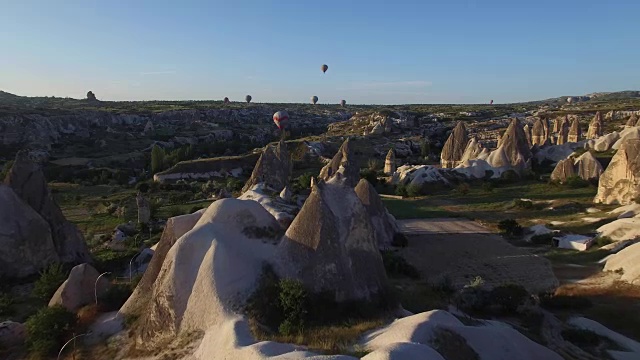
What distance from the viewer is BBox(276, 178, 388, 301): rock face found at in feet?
42.4

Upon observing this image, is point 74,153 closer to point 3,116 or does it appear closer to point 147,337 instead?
point 3,116

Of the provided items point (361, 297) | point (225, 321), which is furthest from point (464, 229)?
point (225, 321)

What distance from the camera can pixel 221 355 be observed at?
9.73 meters

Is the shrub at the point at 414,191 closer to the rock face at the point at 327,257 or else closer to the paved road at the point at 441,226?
the paved road at the point at 441,226

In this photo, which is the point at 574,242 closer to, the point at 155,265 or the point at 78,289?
the point at 155,265

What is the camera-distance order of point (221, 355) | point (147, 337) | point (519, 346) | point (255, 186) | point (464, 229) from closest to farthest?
point (221, 355) → point (519, 346) → point (147, 337) → point (464, 229) → point (255, 186)

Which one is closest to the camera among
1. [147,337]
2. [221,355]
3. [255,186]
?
[221,355]

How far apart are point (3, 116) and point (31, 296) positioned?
69.7m

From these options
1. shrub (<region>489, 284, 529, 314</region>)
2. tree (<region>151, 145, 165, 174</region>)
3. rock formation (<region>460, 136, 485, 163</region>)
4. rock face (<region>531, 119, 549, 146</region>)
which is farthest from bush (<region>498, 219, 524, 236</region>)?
tree (<region>151, 145, 165, 174</region>)

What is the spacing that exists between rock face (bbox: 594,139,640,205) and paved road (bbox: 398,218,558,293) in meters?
10.2

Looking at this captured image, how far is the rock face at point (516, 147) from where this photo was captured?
49.0 meters

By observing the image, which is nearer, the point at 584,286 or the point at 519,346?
the point at 519,346

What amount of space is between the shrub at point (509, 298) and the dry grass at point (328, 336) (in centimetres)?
553

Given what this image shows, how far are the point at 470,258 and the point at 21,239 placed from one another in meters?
19.3
